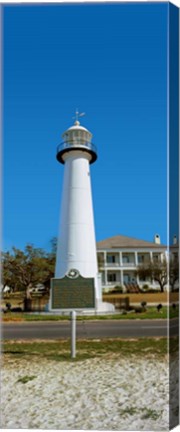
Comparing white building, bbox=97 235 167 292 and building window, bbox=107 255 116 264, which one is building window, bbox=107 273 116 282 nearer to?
white building, bbox=97 235 167 292

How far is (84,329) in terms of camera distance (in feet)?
22.9

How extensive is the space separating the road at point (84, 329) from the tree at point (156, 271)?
22.6 inches

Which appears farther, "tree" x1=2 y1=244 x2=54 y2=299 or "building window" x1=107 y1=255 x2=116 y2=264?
"building window" x1=107 y1=255 x2=116 y2=264

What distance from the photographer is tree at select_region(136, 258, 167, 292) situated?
21.2 ft

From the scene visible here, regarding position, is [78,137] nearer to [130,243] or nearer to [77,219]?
[130,243]

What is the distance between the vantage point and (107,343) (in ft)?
21.7

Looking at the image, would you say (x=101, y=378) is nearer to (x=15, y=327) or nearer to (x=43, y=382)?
(x=43, y=382)

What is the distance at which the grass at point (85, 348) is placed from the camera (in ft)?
19.2

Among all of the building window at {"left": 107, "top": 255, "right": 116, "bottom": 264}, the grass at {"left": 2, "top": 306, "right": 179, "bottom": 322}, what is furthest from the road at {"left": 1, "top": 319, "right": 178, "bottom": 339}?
the building window at {"left": 107, "top": 255, "right": 116, "bottom": 264}

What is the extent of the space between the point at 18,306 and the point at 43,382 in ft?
5.62

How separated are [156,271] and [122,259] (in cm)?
103

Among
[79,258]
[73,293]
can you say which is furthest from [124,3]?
[79,258]

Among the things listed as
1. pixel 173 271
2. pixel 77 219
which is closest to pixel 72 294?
pixel 173 271

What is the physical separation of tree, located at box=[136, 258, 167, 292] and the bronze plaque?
97 centimetres
